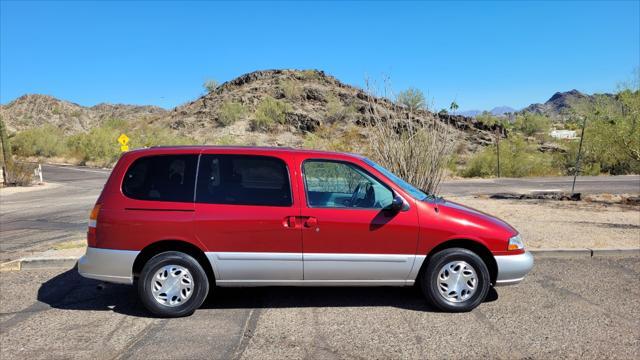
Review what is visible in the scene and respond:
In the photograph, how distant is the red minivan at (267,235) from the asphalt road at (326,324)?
13.6 inches

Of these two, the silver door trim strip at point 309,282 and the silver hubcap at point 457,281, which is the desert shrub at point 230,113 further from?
the silver hubcap at point 457,281

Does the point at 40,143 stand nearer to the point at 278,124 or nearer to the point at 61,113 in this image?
the point at 278,124

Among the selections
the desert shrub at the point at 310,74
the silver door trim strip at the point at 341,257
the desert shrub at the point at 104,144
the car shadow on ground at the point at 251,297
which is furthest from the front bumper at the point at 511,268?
the desert shrub at the point at 310,74

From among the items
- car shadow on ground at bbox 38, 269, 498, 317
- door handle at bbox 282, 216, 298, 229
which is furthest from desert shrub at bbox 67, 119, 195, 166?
door handle at bbox 282, 216, 298, 229

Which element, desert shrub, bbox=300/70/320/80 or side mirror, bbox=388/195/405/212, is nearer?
side mirror, bbox=388/195/405/212

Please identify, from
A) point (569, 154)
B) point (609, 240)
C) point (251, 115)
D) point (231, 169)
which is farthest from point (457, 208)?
point (251, 115)

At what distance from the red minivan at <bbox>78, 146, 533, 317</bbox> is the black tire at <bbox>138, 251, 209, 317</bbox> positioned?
0.03 ft

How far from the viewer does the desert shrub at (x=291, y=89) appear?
2930 inches

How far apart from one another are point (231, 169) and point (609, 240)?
6.78 m

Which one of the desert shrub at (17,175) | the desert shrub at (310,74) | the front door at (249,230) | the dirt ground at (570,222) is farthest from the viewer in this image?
the desert shrub at (310,74)

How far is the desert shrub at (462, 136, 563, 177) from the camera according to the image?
3225 cm

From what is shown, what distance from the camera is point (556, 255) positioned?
7555 mm

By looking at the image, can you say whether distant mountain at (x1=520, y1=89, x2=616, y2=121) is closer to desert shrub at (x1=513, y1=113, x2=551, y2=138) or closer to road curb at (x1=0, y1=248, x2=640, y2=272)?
desert shrub at (x1=513, y1=113, x2=551, y2=138)

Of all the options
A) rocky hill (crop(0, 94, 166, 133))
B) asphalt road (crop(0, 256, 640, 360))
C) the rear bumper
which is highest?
rocky hill (crop(0, 94, 166, 133))
